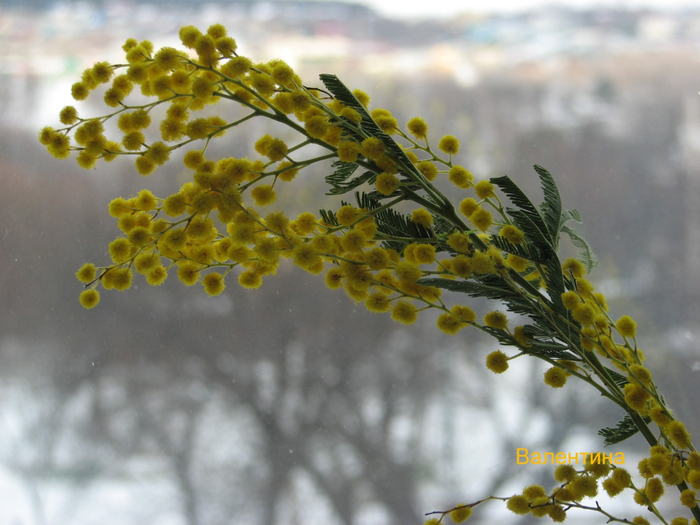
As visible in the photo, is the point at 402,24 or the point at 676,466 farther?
the point at 402,24

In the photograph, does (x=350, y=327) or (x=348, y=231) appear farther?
(x=350, y=327)

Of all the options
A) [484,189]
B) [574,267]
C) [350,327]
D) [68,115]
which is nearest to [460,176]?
[484,189]

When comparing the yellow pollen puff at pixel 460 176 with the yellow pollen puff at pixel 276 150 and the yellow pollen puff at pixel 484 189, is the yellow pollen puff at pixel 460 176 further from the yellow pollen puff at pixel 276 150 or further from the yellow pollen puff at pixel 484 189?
the yellow pollen puff at pixel 276 150

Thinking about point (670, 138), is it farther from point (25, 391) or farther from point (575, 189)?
Result: point (25, 391)

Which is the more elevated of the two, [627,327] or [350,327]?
[350,327]

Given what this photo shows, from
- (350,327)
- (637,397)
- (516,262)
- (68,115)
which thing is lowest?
(637,397)

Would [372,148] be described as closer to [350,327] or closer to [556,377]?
[556,377]

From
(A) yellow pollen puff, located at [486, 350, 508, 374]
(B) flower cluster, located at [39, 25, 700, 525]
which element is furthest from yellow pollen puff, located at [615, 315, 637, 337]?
(A) yellow pollen puff, located at [486, 350, 508, 374]

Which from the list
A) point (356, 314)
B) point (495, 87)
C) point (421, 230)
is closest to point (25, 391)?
point (356, 314)
